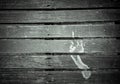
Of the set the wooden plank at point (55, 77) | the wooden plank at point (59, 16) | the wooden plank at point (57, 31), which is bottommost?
the wooden plank at point (55, 77)

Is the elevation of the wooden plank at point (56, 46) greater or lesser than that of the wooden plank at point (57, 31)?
lesser

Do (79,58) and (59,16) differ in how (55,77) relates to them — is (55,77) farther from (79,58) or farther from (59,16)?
(59,16)

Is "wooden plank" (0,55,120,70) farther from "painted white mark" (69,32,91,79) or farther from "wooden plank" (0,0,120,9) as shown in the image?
"wooden plank" (0,0,120,9)

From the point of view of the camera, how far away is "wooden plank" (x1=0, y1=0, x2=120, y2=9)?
4.75 ft

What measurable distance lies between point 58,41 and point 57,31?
9 centimetres

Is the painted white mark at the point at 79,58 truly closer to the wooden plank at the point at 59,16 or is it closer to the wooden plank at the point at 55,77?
the wooden plank at the point at 55,77

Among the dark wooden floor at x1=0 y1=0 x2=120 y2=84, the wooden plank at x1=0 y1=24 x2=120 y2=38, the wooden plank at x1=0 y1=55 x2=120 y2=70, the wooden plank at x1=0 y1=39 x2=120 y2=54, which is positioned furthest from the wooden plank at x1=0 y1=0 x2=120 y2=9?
the wooden plank at x1=0 y1=55 x2=120 y2=70

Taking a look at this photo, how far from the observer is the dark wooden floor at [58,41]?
142 cm

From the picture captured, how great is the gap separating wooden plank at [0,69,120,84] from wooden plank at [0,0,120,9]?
0.56 m

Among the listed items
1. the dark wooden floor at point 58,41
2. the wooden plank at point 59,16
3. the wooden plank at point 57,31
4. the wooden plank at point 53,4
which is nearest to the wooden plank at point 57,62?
the dark wooden floor at point 58,41

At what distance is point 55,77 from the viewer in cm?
143

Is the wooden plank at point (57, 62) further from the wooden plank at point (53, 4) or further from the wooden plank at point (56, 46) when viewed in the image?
the wooden plank at point (53, 4)

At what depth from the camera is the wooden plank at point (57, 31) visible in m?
1.43

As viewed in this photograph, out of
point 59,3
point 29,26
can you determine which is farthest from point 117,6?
point 29,26
